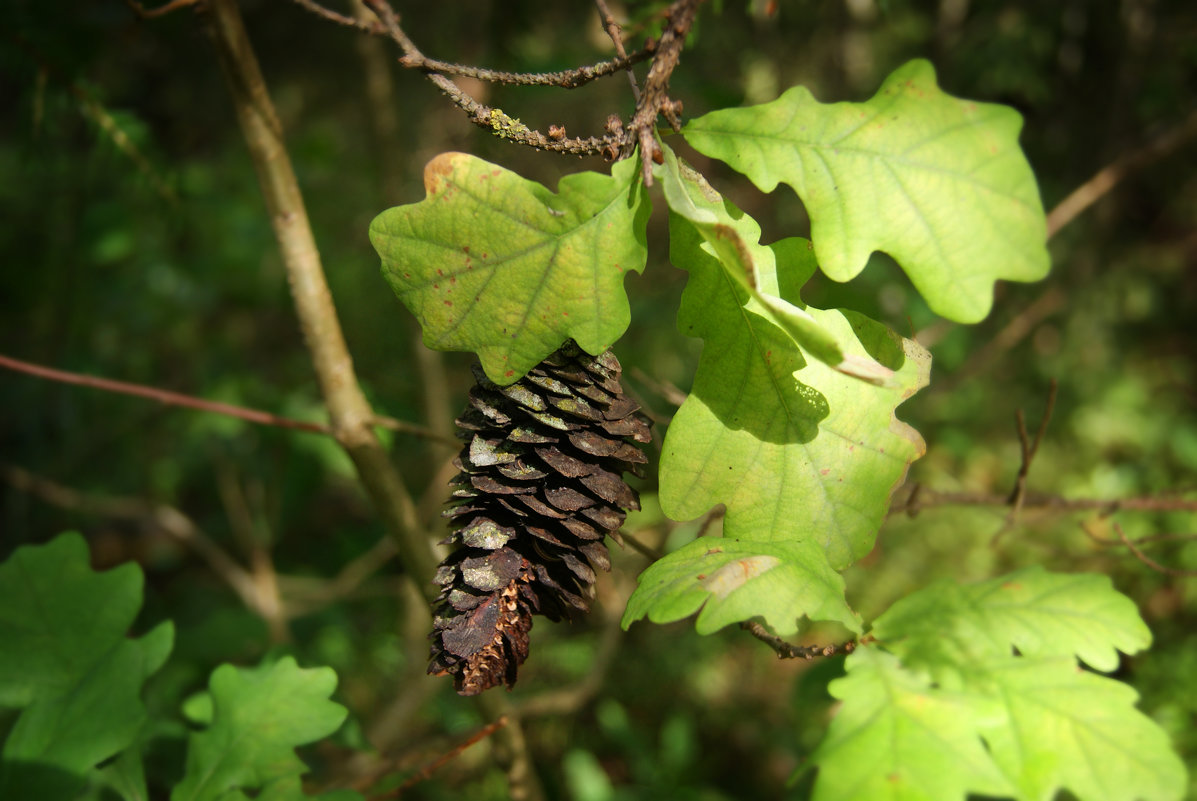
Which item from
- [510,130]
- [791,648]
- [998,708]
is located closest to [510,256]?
[510,130]

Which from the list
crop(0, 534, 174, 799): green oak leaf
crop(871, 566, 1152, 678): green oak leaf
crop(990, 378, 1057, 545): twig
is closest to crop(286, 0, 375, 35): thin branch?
crop(0, 534, 174, 799): green oak leaf

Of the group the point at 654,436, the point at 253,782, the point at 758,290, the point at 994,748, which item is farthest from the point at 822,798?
the point at 253,782

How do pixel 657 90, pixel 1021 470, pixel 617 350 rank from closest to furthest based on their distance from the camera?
pixel 657 90, pixel 1021 470, pixel 617 350

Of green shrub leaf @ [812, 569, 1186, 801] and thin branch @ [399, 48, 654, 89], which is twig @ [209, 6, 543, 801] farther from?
green shrub leaf @ [812, 569, 1186, 801]

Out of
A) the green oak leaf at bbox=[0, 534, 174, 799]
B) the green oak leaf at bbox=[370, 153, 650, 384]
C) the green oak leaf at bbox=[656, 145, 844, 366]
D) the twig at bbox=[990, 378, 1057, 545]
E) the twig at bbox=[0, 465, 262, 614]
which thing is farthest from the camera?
the twig at bbox=[0, 465, 262, 614]

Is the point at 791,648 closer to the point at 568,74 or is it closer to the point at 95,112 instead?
the point at 568,74

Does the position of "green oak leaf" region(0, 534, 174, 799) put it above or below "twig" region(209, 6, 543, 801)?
below

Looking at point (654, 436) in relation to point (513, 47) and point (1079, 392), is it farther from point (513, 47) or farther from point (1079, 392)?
point (1079, 392)
